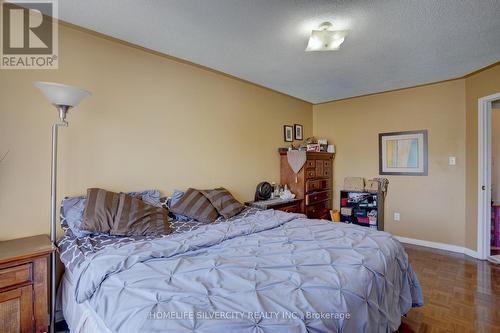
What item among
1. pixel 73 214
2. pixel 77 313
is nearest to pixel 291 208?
pixel 73 214

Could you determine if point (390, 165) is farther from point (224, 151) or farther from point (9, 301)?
point (9, 301)

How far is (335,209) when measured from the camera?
475 cm

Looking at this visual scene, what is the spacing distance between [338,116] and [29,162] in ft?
14.5

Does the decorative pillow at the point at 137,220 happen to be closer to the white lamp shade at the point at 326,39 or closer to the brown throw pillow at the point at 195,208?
the brown throw pillow at the point at 195,208

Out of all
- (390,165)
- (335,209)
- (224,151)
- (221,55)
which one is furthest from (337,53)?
(335,209)

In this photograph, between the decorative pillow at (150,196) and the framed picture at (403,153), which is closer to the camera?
the decorative pillow at (150,196)

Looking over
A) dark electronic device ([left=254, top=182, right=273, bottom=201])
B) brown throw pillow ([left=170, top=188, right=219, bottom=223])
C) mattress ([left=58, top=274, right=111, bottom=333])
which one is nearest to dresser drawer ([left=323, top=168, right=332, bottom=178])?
dark electronic device ([left=254, top=182, right=273, bottom=201])

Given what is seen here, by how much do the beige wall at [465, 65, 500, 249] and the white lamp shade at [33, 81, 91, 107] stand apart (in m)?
4.31

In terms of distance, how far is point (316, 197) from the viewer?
13.9 ft

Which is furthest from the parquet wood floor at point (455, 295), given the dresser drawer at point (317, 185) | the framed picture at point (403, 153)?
the dresser drawer at point (317, 185)

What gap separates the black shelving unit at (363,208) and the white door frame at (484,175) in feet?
3.91

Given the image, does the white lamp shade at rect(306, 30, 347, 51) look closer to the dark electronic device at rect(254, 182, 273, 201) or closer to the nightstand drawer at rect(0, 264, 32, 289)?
the dark electronic device at rect(254, 182, 273, 201)

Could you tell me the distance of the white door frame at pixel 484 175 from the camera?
3.22 meters

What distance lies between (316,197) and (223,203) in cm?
197
